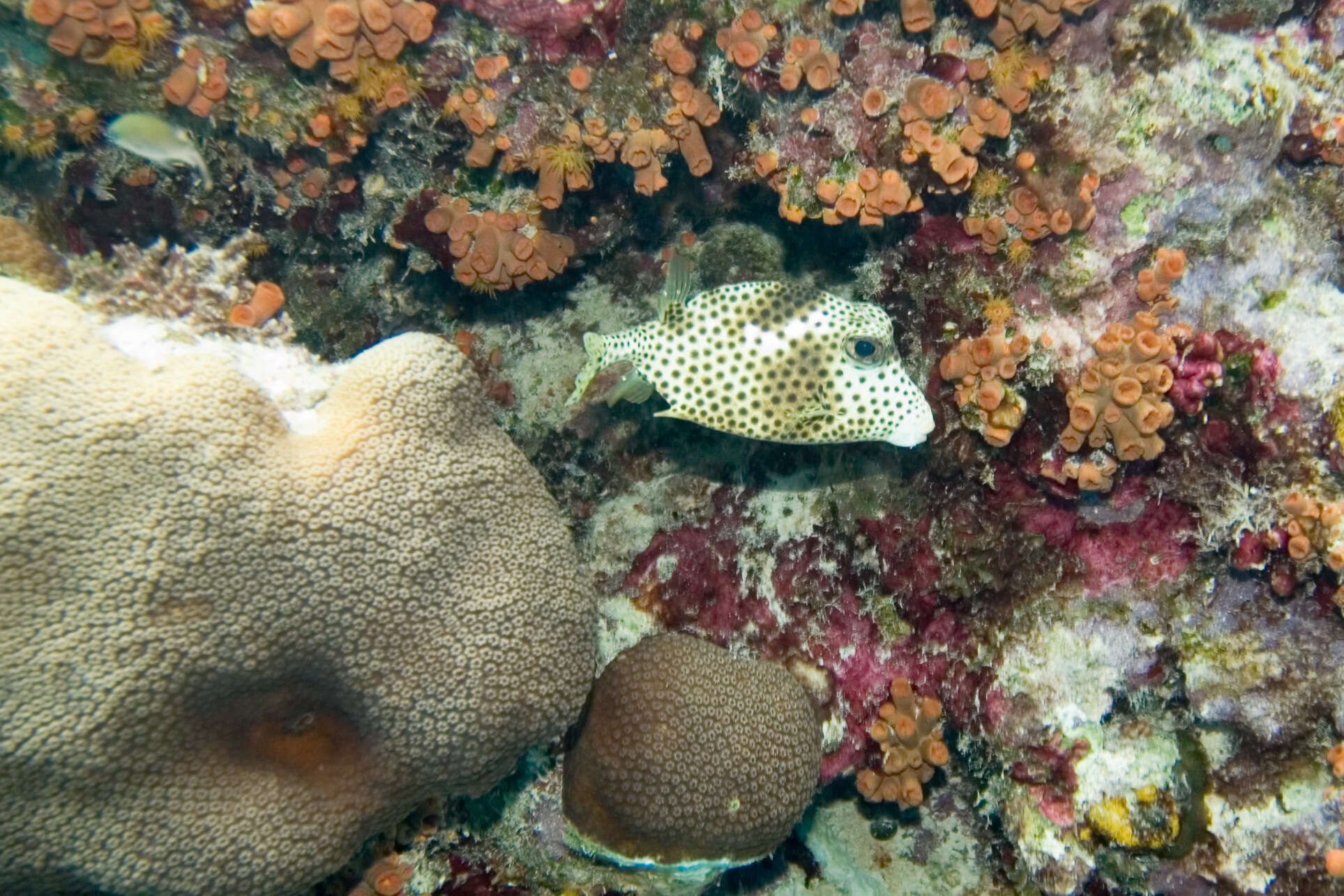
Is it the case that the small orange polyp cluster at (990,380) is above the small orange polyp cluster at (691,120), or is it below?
below

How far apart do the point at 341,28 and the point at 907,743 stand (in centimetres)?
520

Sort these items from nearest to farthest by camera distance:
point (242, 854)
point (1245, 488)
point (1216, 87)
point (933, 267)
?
point (242, 854) → point (1245, 488) → point (1216, 87) → point (933, 267)

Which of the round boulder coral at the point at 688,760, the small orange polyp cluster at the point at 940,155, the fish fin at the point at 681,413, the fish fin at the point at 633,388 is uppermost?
the small orange polyp cluster at the point at 940,155

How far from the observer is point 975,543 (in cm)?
421

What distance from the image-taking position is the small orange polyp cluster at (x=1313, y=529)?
3.46m

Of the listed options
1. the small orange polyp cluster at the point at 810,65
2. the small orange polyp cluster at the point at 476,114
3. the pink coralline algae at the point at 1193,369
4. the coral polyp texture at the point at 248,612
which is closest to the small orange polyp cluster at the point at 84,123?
the coral polyp texture at the point at 248,612

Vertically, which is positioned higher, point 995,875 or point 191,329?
point 191,329

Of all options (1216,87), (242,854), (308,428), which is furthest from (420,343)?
(1216,87)

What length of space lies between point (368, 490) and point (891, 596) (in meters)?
2.99

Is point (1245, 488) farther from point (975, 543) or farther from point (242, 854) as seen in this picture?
point (242, 854)

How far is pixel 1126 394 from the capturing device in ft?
12.1

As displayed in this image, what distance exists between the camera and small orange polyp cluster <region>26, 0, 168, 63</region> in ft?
13.0

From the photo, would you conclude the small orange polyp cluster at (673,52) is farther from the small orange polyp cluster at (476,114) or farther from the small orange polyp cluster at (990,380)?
the small orange polyp cluster at (990,380)

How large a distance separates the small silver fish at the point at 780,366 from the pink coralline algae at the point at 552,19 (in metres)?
1.57
